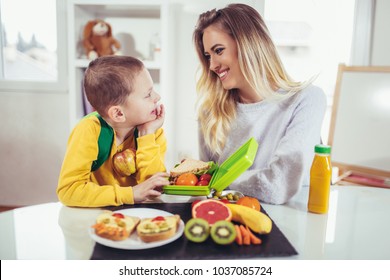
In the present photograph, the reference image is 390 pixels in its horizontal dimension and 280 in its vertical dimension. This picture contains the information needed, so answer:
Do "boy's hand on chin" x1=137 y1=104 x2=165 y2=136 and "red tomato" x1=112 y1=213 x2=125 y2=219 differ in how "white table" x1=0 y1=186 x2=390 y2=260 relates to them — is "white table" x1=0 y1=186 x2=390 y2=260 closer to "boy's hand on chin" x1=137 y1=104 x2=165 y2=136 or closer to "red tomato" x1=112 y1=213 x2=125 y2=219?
"red tomato" x1=112 y1=213 x2=125 y2=219

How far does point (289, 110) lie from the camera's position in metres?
1.09

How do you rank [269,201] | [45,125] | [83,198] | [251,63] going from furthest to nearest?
[45,125] → [251,63] → [269,201] → [83,198]

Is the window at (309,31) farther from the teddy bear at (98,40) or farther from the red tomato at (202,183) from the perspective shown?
the teddy bear at (98,40)

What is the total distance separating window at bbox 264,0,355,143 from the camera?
41.8 inches

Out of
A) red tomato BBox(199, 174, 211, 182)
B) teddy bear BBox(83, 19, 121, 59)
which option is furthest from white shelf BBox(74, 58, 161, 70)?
red tomato BBox(199, 174, 211, 182)

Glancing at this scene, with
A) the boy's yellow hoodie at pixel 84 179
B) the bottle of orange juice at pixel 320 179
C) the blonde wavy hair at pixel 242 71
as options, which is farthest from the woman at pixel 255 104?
the boy's yellow hoodie at pixel 84 179

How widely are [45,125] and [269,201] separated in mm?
890

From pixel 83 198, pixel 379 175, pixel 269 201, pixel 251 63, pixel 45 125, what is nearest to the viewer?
pixel 83 198

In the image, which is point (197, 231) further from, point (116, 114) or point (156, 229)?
point (116, 114)

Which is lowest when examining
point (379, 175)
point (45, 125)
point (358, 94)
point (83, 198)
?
point (379, 175)

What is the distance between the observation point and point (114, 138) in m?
0.95

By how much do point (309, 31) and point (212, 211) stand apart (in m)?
0.72
